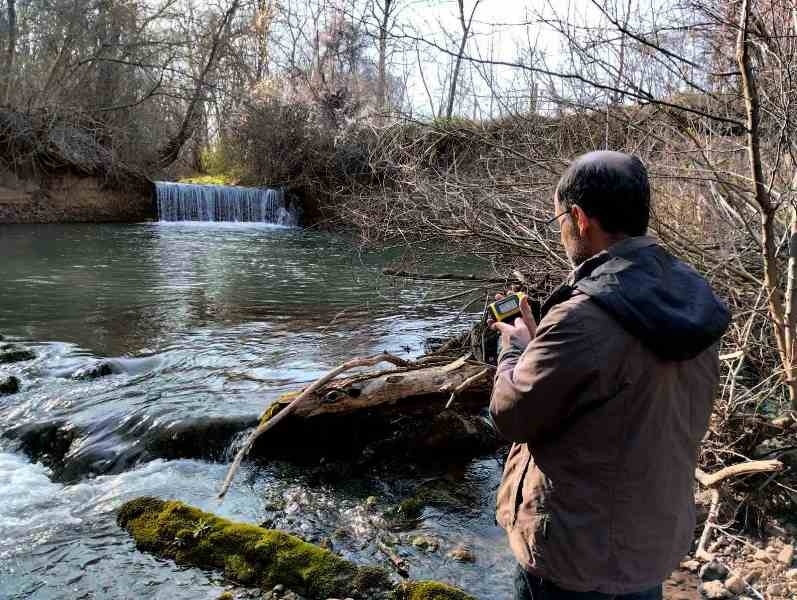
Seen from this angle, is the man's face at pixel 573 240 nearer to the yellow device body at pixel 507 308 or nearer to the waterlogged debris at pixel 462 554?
the yellow device body at pixel 507 308

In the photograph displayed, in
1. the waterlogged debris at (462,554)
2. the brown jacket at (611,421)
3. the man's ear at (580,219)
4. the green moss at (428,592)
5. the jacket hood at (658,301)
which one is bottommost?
the waterlogged debris at (462,554)

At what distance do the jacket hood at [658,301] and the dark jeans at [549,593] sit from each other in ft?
2.24

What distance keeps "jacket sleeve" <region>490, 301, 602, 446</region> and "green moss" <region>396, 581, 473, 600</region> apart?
2079 mm

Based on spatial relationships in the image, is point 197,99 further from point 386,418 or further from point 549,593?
point 549,593

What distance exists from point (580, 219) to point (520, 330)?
1.33 feet

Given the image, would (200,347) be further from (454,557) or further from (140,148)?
(140,148)

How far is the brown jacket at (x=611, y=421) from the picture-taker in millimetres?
1734

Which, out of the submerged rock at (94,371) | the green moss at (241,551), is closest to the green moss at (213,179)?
the submerged rock at (94,371)

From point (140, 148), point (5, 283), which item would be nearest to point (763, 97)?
point (5, 283)

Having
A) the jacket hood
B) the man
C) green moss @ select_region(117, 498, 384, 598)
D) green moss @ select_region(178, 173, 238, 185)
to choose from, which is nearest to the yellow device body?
the man

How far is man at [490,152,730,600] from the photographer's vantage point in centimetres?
173

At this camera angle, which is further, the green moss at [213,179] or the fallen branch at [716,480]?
the green moss at [213,179]

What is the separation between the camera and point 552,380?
1762mm

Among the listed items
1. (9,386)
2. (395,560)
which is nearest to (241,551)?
(395,560)
